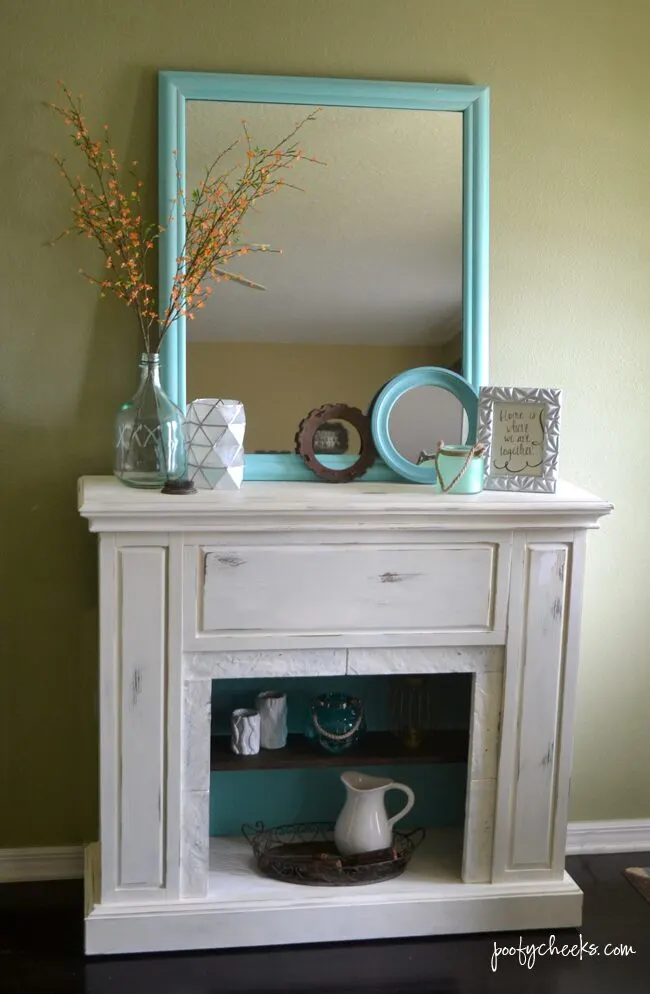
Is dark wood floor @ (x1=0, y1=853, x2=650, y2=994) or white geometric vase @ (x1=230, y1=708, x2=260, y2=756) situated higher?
white geometric vase @ (x1=230, y1=708, x2=260, y2=756)

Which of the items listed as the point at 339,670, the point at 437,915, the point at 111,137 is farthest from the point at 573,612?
the point at 111,137

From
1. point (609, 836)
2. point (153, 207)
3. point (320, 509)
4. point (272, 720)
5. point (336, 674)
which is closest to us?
point (320, 509)

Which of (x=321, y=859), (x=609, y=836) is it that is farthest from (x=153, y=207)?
(x=609, y=836)

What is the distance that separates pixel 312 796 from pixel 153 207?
1470mm

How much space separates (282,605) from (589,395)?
3.20 feet

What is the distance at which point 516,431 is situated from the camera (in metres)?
2.61

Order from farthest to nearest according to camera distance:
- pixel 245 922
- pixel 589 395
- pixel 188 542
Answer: pixel 589 395 → pixel 245 922 → pixel 188 542

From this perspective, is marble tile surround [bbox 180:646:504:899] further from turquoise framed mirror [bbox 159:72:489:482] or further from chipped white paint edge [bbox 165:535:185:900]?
turquoise framed mirror [bbox 159:72:489:482]

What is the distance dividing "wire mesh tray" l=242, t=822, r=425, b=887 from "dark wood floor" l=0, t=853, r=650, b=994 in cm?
15

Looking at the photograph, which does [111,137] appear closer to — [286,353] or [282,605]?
[286,353]

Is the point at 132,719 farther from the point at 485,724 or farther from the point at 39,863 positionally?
the point at 485,724

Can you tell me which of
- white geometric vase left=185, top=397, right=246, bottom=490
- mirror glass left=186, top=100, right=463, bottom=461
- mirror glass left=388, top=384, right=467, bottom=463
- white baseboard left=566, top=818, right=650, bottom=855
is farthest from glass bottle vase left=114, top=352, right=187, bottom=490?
white baseboard left=566, top=818, right=650, bottom=855

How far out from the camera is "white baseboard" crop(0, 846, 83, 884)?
2.80 metres

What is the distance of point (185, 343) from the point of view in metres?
2.62
